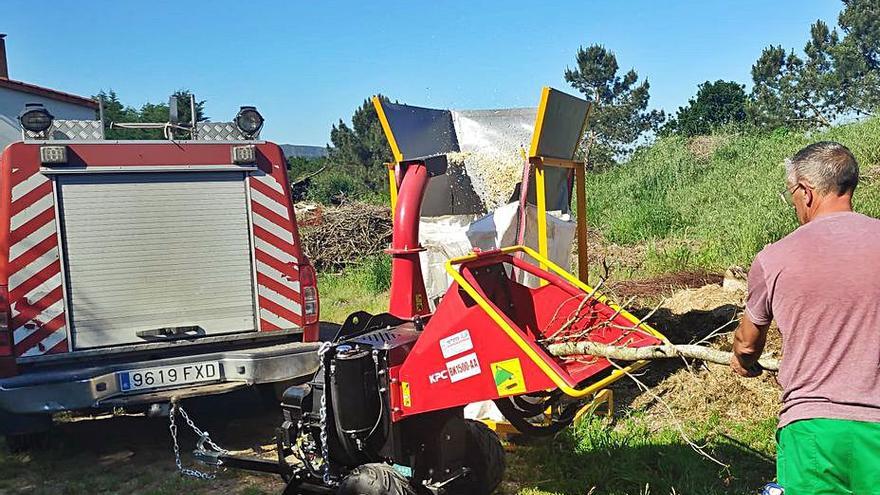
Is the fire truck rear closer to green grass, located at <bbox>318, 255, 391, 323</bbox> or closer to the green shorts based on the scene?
the green shorts

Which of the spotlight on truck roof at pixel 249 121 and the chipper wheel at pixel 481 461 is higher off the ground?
the spotlight on truck roof at pixel 249 121

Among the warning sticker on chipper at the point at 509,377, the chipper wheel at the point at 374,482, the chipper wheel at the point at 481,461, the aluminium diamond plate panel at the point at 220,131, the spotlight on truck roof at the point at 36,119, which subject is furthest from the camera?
the aluminium diamond plate panel at the point at 220,131

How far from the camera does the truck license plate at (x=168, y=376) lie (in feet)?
16.6

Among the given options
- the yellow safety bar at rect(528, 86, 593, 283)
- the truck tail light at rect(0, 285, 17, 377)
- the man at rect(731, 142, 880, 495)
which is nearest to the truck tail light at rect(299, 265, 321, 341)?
the yellow safety bar at rect(528, 86, 593, 283)

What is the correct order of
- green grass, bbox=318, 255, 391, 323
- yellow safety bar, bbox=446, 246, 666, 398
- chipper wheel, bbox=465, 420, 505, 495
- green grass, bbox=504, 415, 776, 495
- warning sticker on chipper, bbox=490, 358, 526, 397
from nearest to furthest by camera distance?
1. yellow safety bar, bbox=446, 246, 666, 398
2. warning sticker on chipper, bbox=490, 358, 526, 397
3. chipper wheel, bbox=465, 420, 505, 495
4. green grass, bbox=504, 415, 776, 495
5. green grass, bbox=318, 255, 391, 323

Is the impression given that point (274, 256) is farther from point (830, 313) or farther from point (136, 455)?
point (830, 313)

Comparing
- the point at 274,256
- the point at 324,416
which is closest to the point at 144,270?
the point at 274,256

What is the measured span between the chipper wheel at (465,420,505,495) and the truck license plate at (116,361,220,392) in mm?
2076

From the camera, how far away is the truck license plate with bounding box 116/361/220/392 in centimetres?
507

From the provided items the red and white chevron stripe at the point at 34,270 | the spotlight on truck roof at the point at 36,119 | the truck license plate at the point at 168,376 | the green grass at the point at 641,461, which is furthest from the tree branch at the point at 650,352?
the spotlight on truck roof at the point at 36,119

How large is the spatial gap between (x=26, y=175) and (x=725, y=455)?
16.3ft

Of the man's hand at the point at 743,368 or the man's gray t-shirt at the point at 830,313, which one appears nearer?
the man's gray t-shirt at the point at 830,313

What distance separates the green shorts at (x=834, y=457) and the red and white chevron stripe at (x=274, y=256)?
4.07m

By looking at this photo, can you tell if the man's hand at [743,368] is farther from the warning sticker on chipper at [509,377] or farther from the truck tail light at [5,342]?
the truck tail light at [5,342]
